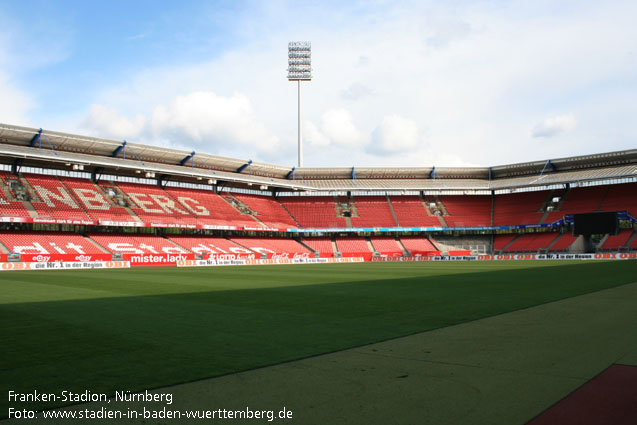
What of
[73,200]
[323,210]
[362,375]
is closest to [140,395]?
[362,375]

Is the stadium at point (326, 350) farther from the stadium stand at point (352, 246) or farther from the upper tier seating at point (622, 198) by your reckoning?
the upper tier seating at point (622, 198)

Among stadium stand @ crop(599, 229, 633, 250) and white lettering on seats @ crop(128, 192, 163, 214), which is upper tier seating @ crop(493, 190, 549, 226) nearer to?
stadium stand @ crop(599, 229, 633, 250)

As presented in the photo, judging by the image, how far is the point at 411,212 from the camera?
3127 inches

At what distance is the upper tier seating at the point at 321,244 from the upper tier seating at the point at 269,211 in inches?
134

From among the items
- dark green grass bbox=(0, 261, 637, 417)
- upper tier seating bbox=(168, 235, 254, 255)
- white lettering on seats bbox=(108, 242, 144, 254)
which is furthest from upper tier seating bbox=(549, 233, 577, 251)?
white lettering on seats bbox=(108, 242, 144, 254)

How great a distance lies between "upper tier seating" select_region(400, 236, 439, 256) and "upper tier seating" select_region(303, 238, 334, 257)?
1251cm

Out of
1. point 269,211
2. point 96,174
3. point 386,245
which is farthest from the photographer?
point 386,245

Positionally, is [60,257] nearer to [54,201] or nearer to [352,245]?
[54,201]

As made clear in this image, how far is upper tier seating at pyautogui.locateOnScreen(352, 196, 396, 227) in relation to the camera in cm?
7594

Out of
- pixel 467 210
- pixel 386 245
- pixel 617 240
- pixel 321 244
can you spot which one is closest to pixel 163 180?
pixel 321 244

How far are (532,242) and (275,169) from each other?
4199 centimetres

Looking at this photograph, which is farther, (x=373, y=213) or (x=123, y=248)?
(x=373, y=213)

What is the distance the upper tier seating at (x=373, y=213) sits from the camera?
7594 centimetres
